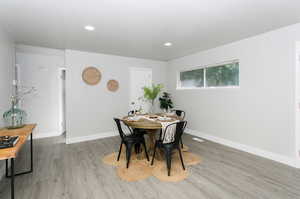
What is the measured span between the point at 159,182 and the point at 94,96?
3023 millimetres

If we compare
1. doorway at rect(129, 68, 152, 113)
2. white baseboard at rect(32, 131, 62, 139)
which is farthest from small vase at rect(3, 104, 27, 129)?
doorway at rect(129, 68, 152, 113)

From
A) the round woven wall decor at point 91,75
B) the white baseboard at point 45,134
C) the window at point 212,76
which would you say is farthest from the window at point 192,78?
the white baseboard at point 45,134

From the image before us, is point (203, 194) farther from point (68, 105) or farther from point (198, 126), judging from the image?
point (68, 105)

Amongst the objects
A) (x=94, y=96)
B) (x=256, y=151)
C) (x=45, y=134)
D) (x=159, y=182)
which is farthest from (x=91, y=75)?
(x=256, y=151)

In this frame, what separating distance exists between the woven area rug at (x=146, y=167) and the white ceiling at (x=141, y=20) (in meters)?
2.47

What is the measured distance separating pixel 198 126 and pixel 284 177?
2235 millimetres

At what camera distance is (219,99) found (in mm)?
3783

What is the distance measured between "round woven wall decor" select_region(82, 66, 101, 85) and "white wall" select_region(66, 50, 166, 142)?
0.10 meters

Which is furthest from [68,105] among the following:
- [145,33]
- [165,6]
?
[165,6]

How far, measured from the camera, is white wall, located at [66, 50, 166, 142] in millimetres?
3930

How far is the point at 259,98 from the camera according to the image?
301 centimetres

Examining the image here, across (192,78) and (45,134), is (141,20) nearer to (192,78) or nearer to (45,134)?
(192,78)

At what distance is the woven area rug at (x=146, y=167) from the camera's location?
2.29 m

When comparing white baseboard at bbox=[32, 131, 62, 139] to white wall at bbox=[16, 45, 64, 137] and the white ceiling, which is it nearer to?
white wall at bbox=[16, 45, 64, 137]
